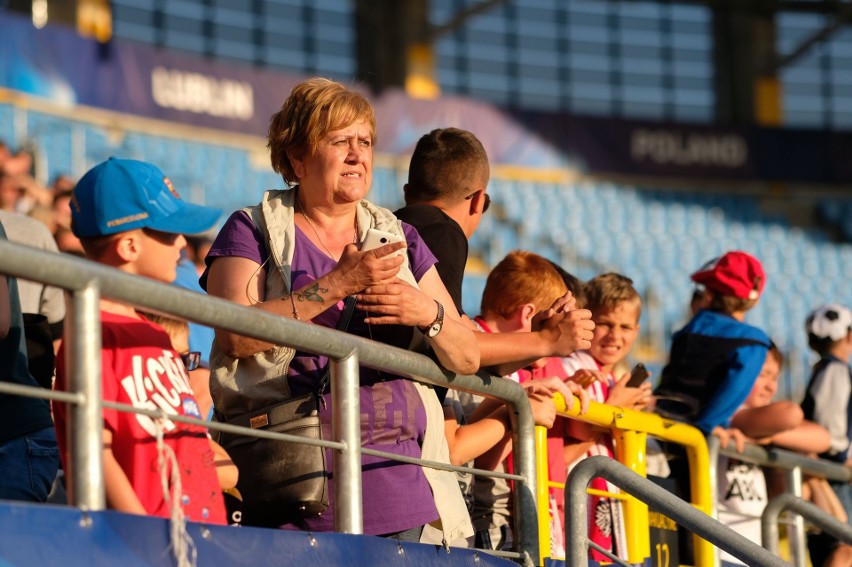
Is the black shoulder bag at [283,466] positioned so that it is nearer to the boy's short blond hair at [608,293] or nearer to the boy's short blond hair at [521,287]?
the boy's short blond hair at [521,287]

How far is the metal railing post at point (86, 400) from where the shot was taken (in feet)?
6.93

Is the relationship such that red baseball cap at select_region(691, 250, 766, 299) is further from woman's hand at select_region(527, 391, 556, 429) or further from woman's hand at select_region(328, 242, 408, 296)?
woman's hand at select_region(328, 242, 408, 296)

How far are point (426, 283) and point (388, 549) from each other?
2.28 feet

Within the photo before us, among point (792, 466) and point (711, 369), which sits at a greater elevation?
point (711, 369)

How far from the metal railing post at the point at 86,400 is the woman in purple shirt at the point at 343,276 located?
0.70 metres

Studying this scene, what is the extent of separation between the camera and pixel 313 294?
9.35ft

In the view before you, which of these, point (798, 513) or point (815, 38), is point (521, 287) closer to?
point (798, 513)

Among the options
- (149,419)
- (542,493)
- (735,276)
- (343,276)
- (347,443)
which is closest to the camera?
(149,419)

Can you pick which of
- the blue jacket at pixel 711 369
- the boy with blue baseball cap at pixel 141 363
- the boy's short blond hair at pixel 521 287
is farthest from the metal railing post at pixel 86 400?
the blue jacket at pixel 711 369

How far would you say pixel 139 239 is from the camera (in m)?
2.63

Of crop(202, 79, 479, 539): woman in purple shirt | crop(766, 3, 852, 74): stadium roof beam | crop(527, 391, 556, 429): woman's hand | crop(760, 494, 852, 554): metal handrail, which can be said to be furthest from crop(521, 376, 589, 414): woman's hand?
crop(766, 3, 852, 74): stadium roof beam

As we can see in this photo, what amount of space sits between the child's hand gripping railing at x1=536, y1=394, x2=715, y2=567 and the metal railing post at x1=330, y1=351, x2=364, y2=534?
943 millimetres

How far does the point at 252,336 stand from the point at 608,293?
7.53 feet

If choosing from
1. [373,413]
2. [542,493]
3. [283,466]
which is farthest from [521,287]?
[283,466]
